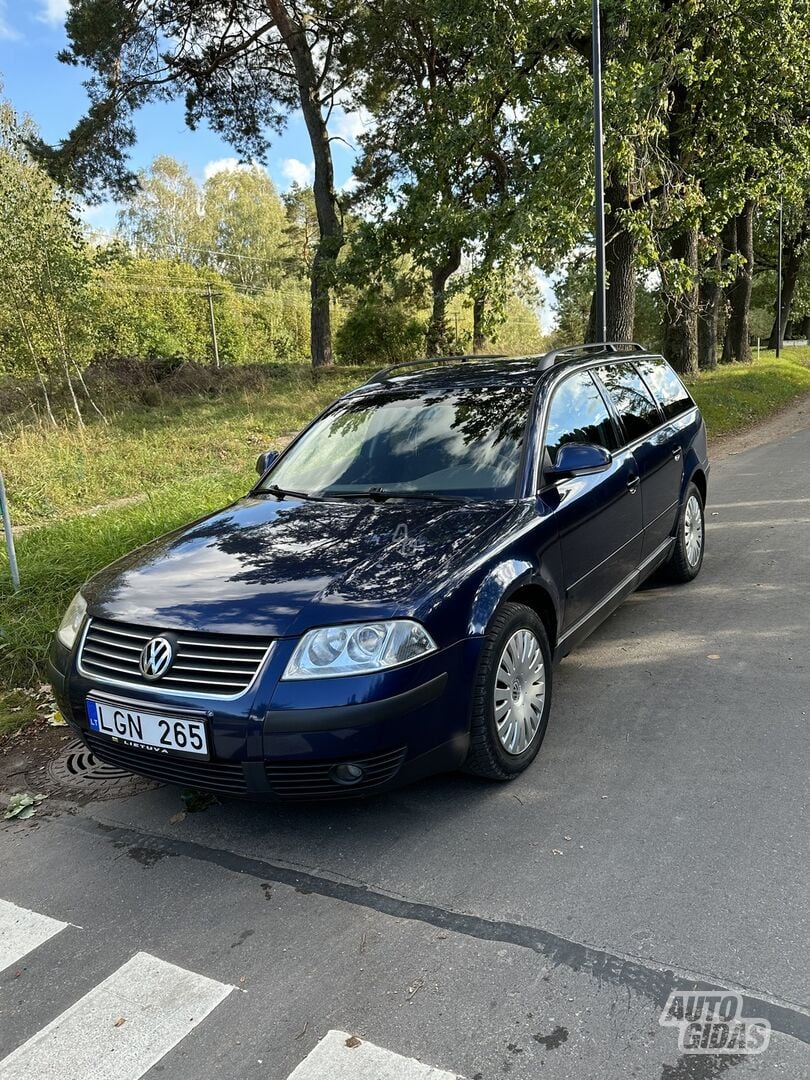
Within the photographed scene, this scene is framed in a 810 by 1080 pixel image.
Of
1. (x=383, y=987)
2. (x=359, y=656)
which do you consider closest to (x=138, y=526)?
(x=359, y=656)

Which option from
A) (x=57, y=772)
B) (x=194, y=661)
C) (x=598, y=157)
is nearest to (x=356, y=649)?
(x=194, y=661)

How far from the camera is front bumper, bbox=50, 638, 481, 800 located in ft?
9.45

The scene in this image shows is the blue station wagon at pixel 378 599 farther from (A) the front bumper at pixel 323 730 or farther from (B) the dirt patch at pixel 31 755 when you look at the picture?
(B) the dirt patch at pixel 31 755

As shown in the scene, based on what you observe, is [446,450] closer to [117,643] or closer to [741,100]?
[117,643]

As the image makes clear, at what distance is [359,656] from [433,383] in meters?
2.34

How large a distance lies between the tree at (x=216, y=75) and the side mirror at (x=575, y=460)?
16563mm

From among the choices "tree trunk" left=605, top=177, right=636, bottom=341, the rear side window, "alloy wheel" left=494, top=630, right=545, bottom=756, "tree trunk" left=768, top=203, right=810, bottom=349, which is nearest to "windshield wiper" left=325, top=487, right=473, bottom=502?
"alloy wheel" left=494, top=630, right=545, bottom=756

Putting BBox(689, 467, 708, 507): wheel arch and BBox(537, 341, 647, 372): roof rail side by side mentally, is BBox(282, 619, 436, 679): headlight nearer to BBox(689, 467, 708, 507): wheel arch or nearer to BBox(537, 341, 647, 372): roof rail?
BBox(537, 341, 647, 372): roof rail

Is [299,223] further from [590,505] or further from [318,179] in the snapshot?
[590,505]

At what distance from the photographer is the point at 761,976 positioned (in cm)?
238

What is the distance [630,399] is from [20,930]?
438 centimetres

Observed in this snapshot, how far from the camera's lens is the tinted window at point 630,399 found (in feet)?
17.1

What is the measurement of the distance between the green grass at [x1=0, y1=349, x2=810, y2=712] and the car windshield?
2.20 m

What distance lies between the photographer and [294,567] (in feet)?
11.1
